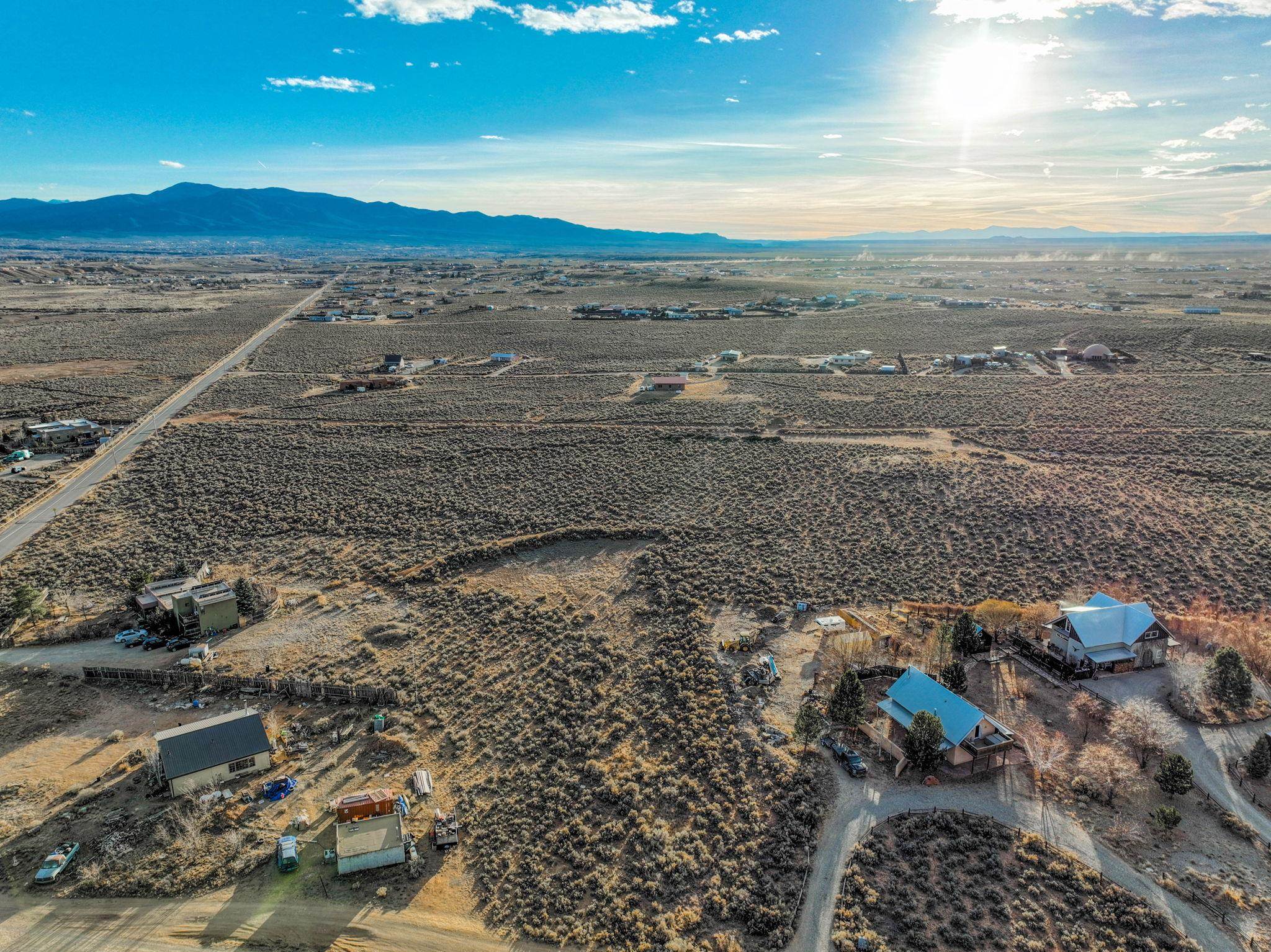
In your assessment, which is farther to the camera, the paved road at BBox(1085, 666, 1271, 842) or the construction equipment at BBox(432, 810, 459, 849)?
the paved road at BBox(1085, 666, 1271, 842)

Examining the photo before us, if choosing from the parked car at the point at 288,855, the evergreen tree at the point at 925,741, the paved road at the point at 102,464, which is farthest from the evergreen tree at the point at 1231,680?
the paved road at the point at 102,464

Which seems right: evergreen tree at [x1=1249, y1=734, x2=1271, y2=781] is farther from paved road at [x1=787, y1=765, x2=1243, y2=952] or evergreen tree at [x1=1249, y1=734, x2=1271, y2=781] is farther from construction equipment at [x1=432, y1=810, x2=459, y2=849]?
construction equipment at [x1=432, y1=810, x2=459, y2=849]

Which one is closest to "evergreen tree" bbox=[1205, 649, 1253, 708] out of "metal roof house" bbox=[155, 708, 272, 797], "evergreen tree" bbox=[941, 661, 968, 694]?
"evergreen tree" bbox=[941, 661, 968, 694]

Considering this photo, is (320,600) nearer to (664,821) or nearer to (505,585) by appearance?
(505,585)

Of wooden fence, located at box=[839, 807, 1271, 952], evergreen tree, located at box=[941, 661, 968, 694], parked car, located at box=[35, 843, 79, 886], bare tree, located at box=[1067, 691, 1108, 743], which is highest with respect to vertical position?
evergreen tree, located at box=[941, 661, 968, 694]

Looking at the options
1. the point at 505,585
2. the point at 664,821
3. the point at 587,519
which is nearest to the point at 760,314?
the point at 587,519

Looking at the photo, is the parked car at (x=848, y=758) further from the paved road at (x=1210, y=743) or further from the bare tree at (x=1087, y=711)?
the paved road at (x=1210, y=743)
